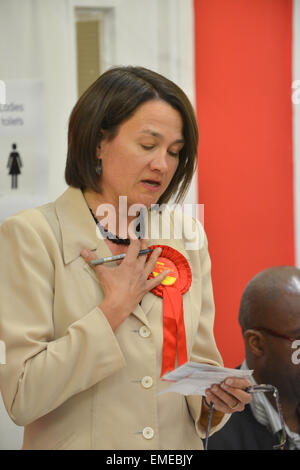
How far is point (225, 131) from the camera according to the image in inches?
114

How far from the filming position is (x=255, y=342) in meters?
2.38

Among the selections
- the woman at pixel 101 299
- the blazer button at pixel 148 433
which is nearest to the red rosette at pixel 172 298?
the woman at pixel 101 299

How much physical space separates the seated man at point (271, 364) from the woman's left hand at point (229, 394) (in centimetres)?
73

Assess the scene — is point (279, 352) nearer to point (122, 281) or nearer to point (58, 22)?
point (122, 281)

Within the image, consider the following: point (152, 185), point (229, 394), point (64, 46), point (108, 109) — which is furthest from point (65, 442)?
point (64, 46)

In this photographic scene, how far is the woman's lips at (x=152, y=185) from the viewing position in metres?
1.55

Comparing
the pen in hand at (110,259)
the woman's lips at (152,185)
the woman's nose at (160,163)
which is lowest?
the pen in hand at (110,259)

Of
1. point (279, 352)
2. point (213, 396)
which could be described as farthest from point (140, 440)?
point (279, 352)

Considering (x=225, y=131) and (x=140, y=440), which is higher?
(x=225, y=131)

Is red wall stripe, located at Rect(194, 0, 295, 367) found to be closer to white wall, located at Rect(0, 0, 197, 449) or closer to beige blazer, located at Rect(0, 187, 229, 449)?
white wall, located at Rect(0, 0, 197, 449)

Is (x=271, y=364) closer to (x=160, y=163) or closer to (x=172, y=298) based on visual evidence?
(x=172, y=298)

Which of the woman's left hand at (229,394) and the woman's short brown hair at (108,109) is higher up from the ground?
the woman's short brown hair at (108,109)

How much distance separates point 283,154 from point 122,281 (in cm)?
172

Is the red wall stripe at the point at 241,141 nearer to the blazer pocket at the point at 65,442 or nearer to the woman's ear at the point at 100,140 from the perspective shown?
the woman's ear at the point at 100,140
